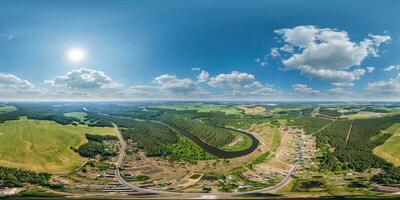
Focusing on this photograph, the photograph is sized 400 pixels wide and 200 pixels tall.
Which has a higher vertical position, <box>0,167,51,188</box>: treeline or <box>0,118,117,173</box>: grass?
<box>0,118,117,173</box>: grass

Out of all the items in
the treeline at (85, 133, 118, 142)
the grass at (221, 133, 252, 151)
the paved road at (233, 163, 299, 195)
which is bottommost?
the paved road at (233, 163, 299, 195)

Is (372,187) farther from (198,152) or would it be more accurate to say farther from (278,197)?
(198,152)

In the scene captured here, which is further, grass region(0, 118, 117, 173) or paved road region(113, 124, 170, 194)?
grass region(0, 118, 117, 173)

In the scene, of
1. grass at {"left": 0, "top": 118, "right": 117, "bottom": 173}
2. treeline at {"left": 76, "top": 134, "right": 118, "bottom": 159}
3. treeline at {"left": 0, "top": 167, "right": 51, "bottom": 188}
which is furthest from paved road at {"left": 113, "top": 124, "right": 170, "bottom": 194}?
treeline at {"left": 0, "top": 167, "right": 51, "bottom": 188}

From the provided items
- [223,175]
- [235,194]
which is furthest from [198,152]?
[235,194]

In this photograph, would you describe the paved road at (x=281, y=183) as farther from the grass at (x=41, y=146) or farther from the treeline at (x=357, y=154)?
the grass at (x=41, y=146)

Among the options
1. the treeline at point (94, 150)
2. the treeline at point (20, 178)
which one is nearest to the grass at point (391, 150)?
the treeline at point (94, 150)

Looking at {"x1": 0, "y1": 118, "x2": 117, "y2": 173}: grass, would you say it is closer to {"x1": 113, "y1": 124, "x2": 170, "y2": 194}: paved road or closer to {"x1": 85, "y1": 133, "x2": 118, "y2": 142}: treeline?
{"x1": 85, "y1": 133, "x2": 118, "y2": 142}: treeline
